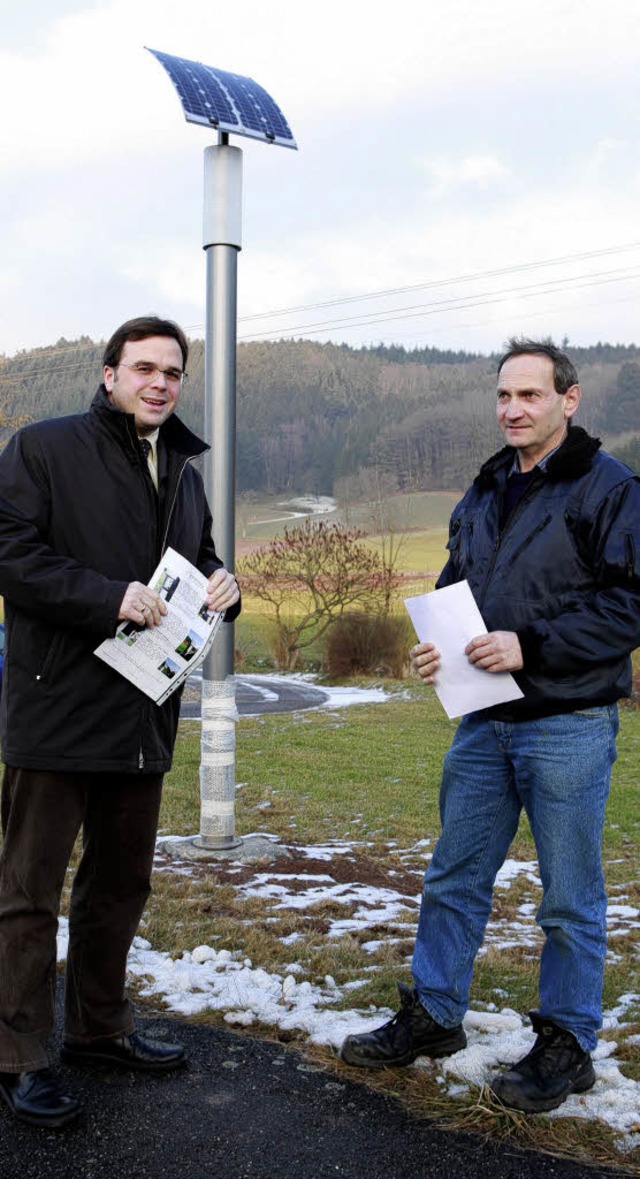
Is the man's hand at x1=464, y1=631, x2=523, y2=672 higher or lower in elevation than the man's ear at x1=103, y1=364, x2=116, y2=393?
lower

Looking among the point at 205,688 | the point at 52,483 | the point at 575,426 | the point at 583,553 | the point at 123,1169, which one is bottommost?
the point at 123,1169

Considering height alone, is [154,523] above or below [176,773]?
above

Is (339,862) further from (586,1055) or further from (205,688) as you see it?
(586,1055)

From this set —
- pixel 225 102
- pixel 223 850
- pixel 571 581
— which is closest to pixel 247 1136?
pixel 571 581

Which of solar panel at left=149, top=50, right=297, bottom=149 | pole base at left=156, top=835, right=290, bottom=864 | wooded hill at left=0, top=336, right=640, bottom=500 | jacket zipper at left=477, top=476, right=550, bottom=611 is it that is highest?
wooded hill at left=0, top=336, right=640, bottom=500

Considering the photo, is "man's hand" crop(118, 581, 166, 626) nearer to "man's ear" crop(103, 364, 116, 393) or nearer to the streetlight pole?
"man's ear" crop(103, 364, 116, 393)

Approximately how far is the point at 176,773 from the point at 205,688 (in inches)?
162

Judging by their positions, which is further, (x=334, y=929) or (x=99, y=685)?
(x=334, y=929)

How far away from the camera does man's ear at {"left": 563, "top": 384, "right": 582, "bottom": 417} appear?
11.0 feet

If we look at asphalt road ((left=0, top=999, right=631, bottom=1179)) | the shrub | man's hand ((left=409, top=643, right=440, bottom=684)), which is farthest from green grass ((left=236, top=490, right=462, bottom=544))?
asphalt road ((left=0, top=999, right=631, bottom=1179))

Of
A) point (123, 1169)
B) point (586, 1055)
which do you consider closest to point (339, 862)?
point (586, 1055)

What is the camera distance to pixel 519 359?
334cm

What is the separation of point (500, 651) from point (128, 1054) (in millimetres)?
1750

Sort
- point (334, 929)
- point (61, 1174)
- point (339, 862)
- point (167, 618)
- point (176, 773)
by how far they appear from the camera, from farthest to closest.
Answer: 1. point (176, 773)
2. point (339, 862)
3. point (334, 929)
4. point (167, 618)
5. point (61, 1174)
